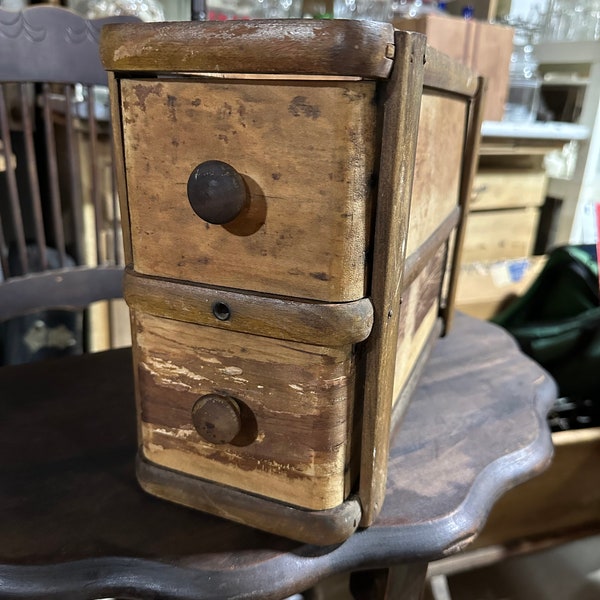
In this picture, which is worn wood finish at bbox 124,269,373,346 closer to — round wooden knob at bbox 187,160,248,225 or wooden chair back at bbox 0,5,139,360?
round wooden knob at bbox 187,160,248,225

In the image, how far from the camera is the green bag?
4.15 feet

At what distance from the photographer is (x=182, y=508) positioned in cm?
54

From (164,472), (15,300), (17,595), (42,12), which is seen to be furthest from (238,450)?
(42,12)

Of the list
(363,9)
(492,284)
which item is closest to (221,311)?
(492,284)

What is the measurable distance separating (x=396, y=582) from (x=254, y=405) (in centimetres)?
24

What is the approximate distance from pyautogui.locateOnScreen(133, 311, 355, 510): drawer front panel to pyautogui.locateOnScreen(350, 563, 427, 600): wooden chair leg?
0.44ft

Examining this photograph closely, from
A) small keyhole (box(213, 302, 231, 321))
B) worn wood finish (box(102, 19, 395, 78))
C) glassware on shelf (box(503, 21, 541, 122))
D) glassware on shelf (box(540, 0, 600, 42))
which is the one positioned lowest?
small keyhole (box(213, 302, 231, 321))

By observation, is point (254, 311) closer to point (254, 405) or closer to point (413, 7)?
point (254, 405)

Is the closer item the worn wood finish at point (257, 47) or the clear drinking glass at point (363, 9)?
the worn wood finish at point (257, 47)

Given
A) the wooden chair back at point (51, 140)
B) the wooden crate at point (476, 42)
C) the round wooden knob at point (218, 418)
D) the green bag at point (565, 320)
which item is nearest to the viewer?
the round wooden knob at point (218, 418)

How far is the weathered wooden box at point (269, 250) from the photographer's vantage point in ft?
1.33

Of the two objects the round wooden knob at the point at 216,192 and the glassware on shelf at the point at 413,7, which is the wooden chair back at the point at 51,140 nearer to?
the round wooden knob at the point at 216,192

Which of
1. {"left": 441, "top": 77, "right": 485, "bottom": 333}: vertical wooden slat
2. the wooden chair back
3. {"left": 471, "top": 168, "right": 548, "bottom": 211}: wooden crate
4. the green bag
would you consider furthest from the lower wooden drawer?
the wooden chair back

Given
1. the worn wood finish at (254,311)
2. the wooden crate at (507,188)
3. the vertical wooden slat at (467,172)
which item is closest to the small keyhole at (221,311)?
the worn wood finish at (254,311)
